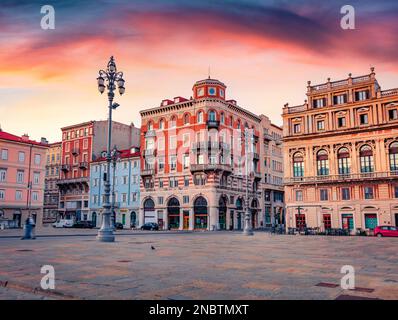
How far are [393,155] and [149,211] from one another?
3880 cm

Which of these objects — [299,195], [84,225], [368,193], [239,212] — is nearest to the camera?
[368,193]

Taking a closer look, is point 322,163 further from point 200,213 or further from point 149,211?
point 149,211

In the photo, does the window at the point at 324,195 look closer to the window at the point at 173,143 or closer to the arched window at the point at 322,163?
the arched window at the point at 322,163

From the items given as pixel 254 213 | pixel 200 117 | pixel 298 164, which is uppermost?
pixel 200 117

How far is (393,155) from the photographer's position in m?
46.8

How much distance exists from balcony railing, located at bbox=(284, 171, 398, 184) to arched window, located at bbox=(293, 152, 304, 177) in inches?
35.1

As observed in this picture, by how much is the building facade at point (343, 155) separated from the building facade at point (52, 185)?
5222 cm

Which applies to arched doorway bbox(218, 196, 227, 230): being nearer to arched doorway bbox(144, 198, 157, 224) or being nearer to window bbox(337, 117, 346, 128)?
arched doorway bbox(144, 198, 157, 224)

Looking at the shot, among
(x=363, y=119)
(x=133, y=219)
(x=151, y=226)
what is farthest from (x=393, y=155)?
(x=133, y=219)

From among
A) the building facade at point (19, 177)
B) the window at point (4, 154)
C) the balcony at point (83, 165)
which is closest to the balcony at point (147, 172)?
the balcony at point (83, 165)

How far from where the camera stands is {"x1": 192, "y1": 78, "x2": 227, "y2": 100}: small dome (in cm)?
6028

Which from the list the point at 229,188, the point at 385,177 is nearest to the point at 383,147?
the point at 385,177
